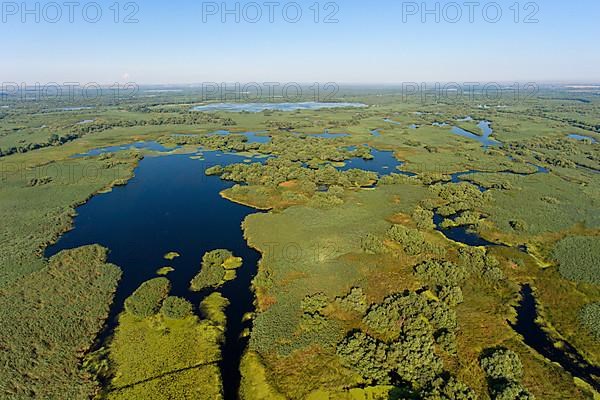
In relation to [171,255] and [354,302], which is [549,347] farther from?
[171,255]

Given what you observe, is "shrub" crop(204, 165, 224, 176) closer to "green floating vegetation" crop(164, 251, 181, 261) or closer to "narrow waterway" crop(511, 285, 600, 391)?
"green floating vegetation" crop(164, 251, 181, 261)

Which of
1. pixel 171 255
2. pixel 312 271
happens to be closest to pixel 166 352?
pixel 171 255

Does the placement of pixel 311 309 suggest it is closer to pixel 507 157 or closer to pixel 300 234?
pixel 300 234

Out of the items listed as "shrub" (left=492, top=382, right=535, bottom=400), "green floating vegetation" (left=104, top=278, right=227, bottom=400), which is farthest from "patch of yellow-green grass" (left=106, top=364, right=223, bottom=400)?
"shrub" (left=492, top=382, right=535, bottom=400)

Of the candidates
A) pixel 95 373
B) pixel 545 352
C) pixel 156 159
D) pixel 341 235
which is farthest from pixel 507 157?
pixel 95 373

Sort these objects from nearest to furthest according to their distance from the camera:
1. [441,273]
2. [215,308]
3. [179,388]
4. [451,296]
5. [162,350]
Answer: [179,388], [162,350], [215,308], [451,296], [441,273]
